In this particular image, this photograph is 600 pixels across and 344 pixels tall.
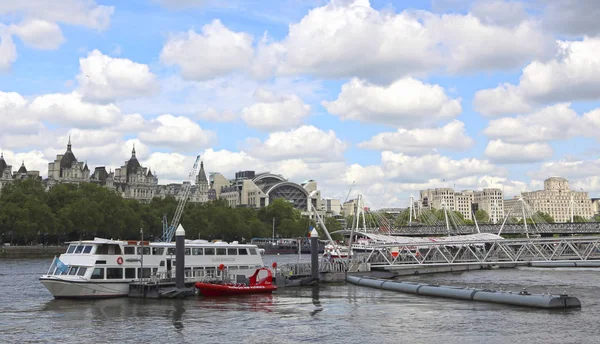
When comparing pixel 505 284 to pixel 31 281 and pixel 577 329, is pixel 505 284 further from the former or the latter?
pixel 31 281

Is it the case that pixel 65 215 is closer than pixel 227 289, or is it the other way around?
pixel 227 289

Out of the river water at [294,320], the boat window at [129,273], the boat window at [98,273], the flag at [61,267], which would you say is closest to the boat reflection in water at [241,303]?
the river water at [294,320]

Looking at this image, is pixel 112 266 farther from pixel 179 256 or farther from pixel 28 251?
pixel 28 251

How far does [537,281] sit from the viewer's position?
84125 mm

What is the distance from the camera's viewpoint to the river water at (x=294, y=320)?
43.2 metres

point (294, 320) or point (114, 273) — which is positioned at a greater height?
point (114, 273)

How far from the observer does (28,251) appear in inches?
5768

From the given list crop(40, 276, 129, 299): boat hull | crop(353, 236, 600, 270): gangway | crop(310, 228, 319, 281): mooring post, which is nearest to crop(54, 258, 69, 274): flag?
crop(40, 276, 129, 299): boat hull

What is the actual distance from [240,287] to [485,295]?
23.0m

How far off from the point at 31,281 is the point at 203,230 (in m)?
118

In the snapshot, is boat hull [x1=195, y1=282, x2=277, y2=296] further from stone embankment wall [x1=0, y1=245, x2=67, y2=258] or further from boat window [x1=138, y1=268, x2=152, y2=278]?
stone embankment wall [x1=0, y1=245, x2=67, y2=258]

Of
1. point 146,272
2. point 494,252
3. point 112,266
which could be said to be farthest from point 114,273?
point 494,252

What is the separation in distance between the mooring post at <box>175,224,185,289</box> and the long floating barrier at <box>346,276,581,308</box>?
73.4 ft

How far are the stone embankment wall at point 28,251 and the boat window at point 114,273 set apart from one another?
85.2 metres
